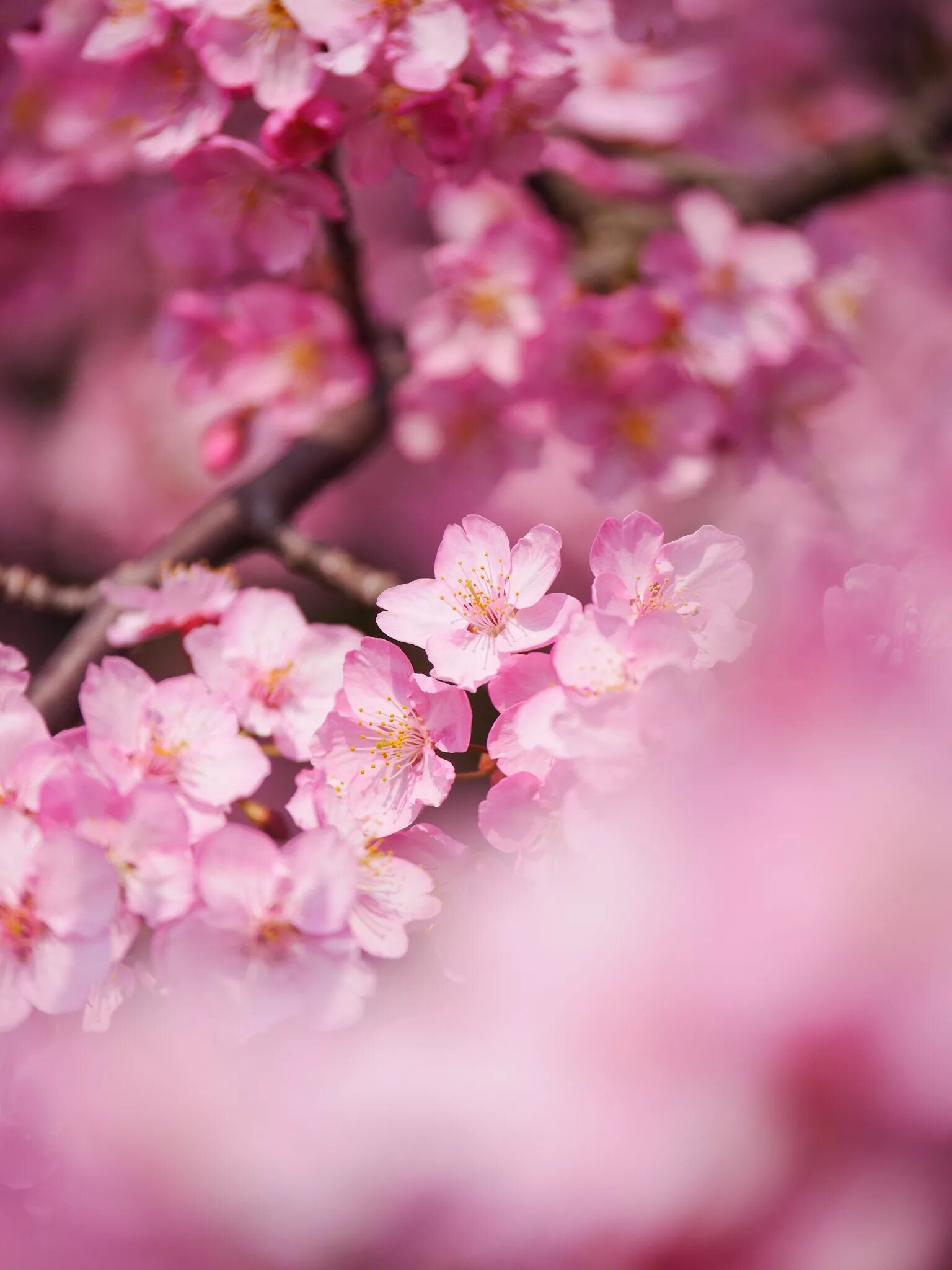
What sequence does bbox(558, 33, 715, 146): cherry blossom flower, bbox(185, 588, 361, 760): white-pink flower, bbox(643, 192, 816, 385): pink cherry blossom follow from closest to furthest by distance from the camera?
bbox(185, 588, 361, 760): white-pink flower → bbox(643, 192, 816, 385): pink cherry blossom → bbox(558, 33, 715, 146): cherry blossom flower

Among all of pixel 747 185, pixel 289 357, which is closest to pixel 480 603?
pixel 289 357

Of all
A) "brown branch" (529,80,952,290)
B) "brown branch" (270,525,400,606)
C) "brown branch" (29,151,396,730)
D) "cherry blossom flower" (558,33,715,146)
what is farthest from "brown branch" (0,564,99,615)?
"cherry blossom flower" (558,33,715,146)

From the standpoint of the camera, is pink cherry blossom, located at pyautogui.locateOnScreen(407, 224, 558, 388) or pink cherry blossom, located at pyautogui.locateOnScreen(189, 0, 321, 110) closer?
pink cherry blossom, located at pyautogui.locateOnScreen(189, 0, 321, 110)

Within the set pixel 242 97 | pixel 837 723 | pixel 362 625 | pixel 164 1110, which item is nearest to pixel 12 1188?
pixel 164 1110

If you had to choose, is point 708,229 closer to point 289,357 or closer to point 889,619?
point 289,357

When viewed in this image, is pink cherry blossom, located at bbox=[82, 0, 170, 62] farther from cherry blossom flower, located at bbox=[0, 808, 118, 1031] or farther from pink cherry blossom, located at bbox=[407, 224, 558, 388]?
cherry blossom flower, located at bbox=[0, 808, 118, 1031]

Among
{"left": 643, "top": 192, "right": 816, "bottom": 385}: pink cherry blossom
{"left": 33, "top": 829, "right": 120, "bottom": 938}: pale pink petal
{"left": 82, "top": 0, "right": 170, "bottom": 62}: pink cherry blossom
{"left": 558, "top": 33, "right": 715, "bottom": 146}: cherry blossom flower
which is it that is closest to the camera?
{"left": 33, "top": 829, "right": 120, "bottom": 938}: pale pink petal
